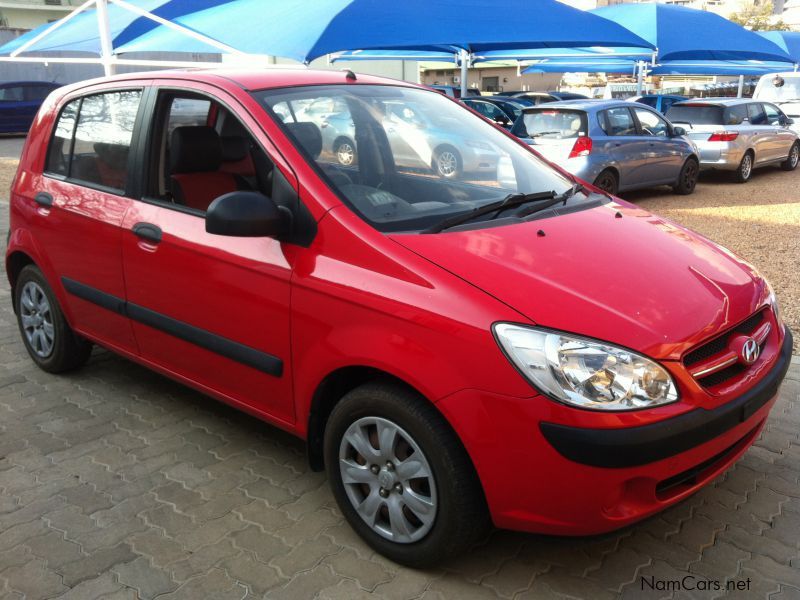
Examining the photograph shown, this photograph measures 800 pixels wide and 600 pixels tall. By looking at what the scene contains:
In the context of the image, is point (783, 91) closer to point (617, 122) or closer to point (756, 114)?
point (756, 114)

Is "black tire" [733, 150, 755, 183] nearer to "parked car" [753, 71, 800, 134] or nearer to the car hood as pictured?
"parked car" [753, 71, 800, 134]

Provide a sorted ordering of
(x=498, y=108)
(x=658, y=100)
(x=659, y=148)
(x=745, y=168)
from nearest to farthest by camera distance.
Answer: (x=659, y=148), (x=745, y=168), (x=498, y=108), (x=658, y=100)

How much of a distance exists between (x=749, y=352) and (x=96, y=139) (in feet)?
10.2

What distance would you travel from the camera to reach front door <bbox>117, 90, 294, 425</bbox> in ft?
9.41

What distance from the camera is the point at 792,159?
1477 cm

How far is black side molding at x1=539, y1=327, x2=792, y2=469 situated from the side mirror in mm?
1171

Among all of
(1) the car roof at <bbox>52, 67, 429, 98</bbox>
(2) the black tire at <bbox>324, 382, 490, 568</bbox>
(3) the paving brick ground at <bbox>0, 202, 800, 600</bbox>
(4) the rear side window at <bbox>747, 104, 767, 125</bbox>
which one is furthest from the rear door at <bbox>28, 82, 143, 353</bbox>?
(4) the rear side window at <bbox>747, 104, 767, 125</bbox>

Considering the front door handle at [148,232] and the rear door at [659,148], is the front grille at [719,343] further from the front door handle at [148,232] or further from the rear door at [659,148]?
the rear door at [659,148]

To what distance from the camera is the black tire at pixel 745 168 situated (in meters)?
12.9

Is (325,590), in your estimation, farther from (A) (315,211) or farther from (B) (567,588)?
(A) (315,211)

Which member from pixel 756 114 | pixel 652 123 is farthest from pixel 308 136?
pixel 756 114

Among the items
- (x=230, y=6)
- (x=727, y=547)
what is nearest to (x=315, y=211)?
(x=727, y=547)

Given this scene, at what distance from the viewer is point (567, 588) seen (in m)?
2.54

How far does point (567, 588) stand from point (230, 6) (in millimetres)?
9704
